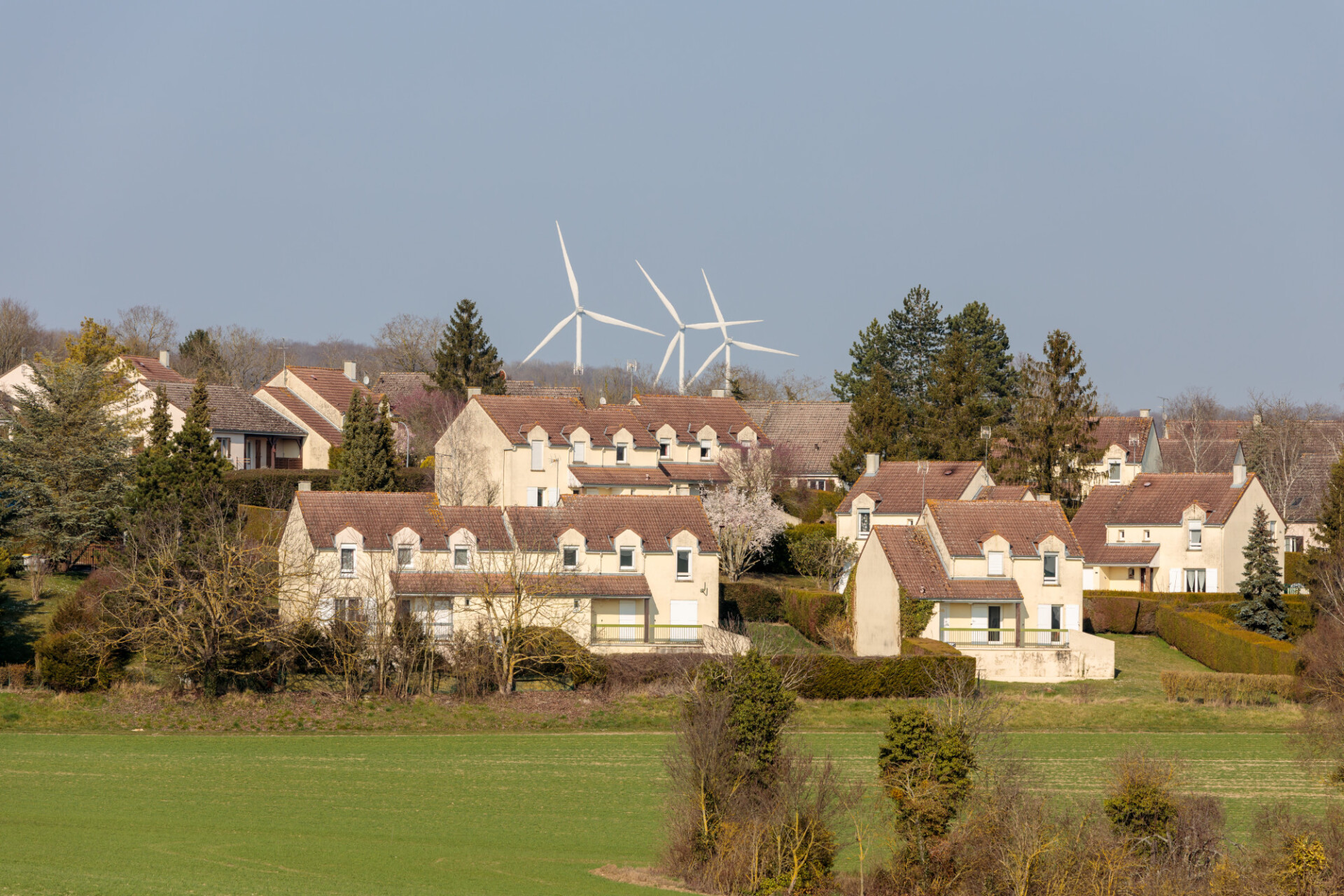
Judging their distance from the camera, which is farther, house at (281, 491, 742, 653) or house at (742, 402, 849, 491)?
house at (742, 402, 849, 491)

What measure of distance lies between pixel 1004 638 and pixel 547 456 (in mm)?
26932

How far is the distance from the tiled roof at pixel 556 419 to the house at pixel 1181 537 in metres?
24.1

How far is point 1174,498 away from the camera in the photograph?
70.2 meters

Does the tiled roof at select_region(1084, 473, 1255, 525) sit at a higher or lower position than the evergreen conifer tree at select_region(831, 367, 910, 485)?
lower

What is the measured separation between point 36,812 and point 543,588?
23.0m

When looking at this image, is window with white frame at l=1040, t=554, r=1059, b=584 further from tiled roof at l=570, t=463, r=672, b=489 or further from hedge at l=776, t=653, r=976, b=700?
tiled roof at l=570, t=463, r=672, b=489

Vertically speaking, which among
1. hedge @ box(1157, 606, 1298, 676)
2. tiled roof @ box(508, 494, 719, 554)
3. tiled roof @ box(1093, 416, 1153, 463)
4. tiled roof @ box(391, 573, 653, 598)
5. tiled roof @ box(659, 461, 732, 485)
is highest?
tiled roof @ box(1093, 416, 1153, 463)

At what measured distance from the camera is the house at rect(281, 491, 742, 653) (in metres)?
52.4

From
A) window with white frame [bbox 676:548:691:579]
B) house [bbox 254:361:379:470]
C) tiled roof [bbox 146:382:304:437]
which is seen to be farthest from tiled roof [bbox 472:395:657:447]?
window with white frame [bbox 676:548:691:579]

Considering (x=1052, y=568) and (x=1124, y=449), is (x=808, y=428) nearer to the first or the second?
(x=1124, y=449)

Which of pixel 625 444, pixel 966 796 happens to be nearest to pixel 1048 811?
pixel 966 796

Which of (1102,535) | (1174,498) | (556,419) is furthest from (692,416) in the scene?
(1174,498)

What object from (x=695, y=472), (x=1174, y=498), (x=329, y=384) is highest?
(x=329, y=384)

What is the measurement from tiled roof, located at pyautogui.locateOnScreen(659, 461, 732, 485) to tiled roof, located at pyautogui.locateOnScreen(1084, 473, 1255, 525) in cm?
2052
